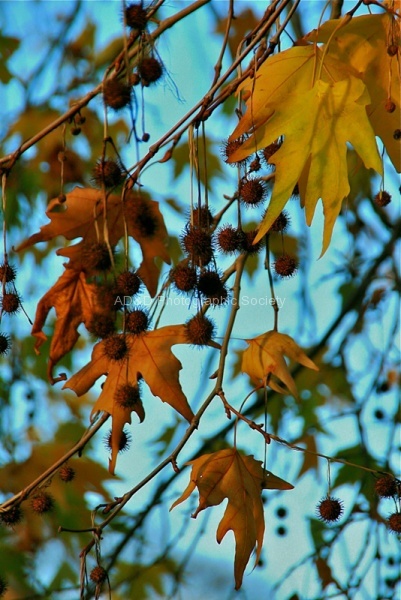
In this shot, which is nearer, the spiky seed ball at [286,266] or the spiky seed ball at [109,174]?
the spiky seed ball at [109,174]

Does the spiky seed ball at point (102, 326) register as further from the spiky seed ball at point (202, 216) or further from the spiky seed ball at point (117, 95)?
the spiky seed ball at point (117, 95)

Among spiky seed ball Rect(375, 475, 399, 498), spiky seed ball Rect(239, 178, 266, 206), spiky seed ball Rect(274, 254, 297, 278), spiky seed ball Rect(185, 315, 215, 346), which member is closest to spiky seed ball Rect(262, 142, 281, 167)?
spiky seed ball Rect(239, 178, 266, 206)

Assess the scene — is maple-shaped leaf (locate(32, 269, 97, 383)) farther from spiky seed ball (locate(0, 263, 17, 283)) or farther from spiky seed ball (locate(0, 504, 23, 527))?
spiky seed ball (locate(0, 504, 23, 527))

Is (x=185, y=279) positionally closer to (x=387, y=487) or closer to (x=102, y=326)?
(x=102, y=326)

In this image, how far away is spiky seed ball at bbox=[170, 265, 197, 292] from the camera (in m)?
1.23

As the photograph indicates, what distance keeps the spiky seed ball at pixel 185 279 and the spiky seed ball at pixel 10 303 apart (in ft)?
0.84

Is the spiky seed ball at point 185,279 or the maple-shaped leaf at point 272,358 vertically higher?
the maple-shaped leaf at point 272,358

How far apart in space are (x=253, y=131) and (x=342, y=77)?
197mm

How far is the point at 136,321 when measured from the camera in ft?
4.25

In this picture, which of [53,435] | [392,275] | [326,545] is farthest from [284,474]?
[53,435]

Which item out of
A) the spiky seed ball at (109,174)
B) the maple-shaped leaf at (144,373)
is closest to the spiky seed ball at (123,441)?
the maple-shaped leaf at (144,373)

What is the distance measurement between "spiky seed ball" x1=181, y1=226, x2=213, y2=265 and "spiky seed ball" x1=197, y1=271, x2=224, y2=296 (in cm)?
2

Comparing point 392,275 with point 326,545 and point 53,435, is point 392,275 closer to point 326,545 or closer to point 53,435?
point 326,545

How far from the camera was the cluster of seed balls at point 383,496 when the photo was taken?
1368 millimetres
